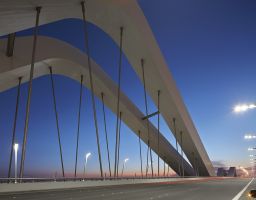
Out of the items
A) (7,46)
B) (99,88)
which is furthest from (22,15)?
(99,88)

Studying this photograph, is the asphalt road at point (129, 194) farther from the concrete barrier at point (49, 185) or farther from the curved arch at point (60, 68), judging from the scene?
the curved arch at point (60, 68)

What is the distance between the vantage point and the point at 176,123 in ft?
171

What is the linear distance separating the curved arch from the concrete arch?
4.26 meters

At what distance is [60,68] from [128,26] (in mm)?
8756

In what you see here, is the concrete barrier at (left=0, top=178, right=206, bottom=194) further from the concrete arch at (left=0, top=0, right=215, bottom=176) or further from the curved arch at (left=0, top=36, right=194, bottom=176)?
the curved arch at (left=0, top=36, right=194, bottom=176)

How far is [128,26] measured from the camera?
30250mm

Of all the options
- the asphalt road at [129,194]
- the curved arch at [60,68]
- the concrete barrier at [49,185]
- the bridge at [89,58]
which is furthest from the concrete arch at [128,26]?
the asphalt road at [129,194]

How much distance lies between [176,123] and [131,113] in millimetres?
7754

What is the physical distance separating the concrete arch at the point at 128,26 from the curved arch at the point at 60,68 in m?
4.26

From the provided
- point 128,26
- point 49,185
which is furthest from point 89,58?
point 49,185

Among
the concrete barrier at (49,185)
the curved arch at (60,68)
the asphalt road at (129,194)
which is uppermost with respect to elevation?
the curved arch at (60,68)

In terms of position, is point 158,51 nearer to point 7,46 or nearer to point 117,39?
point 117,39

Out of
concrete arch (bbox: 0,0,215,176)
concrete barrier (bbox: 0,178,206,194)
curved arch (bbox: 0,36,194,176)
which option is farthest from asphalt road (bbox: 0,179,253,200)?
curved arch (bbox: 0,36,194,176)

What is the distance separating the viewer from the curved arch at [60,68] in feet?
87.8
